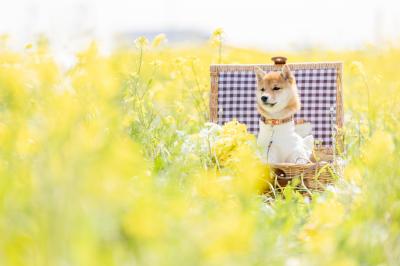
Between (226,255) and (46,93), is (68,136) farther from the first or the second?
(226,255)

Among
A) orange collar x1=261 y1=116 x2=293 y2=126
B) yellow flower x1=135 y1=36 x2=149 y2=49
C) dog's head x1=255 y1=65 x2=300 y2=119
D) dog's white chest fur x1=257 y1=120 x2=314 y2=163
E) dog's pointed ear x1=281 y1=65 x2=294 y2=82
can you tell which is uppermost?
yellow flower x1=135 y1=36 x2=149 y2=49

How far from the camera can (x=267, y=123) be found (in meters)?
3.85

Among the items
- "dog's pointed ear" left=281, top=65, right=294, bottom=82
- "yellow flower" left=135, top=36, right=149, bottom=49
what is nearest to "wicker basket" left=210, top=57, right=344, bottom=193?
"dog's pointed ear" left=281, top=65, right=294, bottom=82

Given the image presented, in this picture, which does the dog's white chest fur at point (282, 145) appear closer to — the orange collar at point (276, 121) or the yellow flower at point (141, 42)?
the orange collar at point (276, 121)

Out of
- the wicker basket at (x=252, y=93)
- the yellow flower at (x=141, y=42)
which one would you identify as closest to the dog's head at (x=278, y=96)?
the wicker basket at (x=252, y=93)

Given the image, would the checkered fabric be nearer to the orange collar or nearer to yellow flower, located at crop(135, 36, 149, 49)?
the orange collar

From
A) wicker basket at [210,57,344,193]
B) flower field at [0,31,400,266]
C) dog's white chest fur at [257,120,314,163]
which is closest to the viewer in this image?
flower field at [0,31,400,266]

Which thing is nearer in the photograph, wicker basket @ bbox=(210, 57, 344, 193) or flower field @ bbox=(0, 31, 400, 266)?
flower field @ bbox=(0, 31, 400, 266)

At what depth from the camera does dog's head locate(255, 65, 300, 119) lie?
12.5ft

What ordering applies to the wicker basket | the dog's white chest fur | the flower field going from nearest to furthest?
the flower field → the dog's white chest fur → the wicker basket

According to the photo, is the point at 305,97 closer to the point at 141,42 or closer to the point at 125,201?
the point at 141,42

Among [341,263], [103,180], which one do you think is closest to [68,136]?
[103,180]

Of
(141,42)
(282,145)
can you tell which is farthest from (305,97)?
(141,42)

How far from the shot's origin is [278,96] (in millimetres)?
3814
